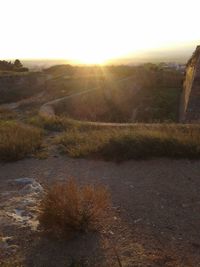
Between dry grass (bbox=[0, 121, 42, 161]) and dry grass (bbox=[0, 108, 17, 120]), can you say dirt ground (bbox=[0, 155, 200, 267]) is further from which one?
dry grass (bbox=[0, 108, 17, 120])

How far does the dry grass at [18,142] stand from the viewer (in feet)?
32.4

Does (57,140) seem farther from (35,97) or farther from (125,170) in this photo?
(35,97)

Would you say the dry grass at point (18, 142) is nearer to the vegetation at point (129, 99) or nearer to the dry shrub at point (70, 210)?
the dry shrub at point (70, 210)

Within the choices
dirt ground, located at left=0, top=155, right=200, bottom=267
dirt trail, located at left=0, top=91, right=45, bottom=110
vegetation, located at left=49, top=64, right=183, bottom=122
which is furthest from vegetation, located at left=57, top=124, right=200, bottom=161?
dirt trail, located at left=0, top=91, right=45, bottom=110

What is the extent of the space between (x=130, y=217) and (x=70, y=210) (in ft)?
4.17

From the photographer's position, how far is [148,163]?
905 centimetres

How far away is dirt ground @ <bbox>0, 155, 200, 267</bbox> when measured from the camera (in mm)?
5316

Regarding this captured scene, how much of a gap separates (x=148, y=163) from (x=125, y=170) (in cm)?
59

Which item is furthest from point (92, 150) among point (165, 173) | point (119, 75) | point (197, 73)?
point (119, 75)

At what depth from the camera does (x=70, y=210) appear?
5730 mm

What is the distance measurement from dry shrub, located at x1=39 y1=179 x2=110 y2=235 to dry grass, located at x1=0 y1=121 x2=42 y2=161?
4070 millimetres

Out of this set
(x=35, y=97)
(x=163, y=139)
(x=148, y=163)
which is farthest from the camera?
(x=35, y=97)

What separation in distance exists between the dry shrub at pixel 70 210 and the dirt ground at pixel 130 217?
0.18 m

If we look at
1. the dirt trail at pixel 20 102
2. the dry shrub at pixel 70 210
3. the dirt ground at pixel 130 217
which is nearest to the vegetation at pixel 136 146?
the dirt ground at pixel 130 217
